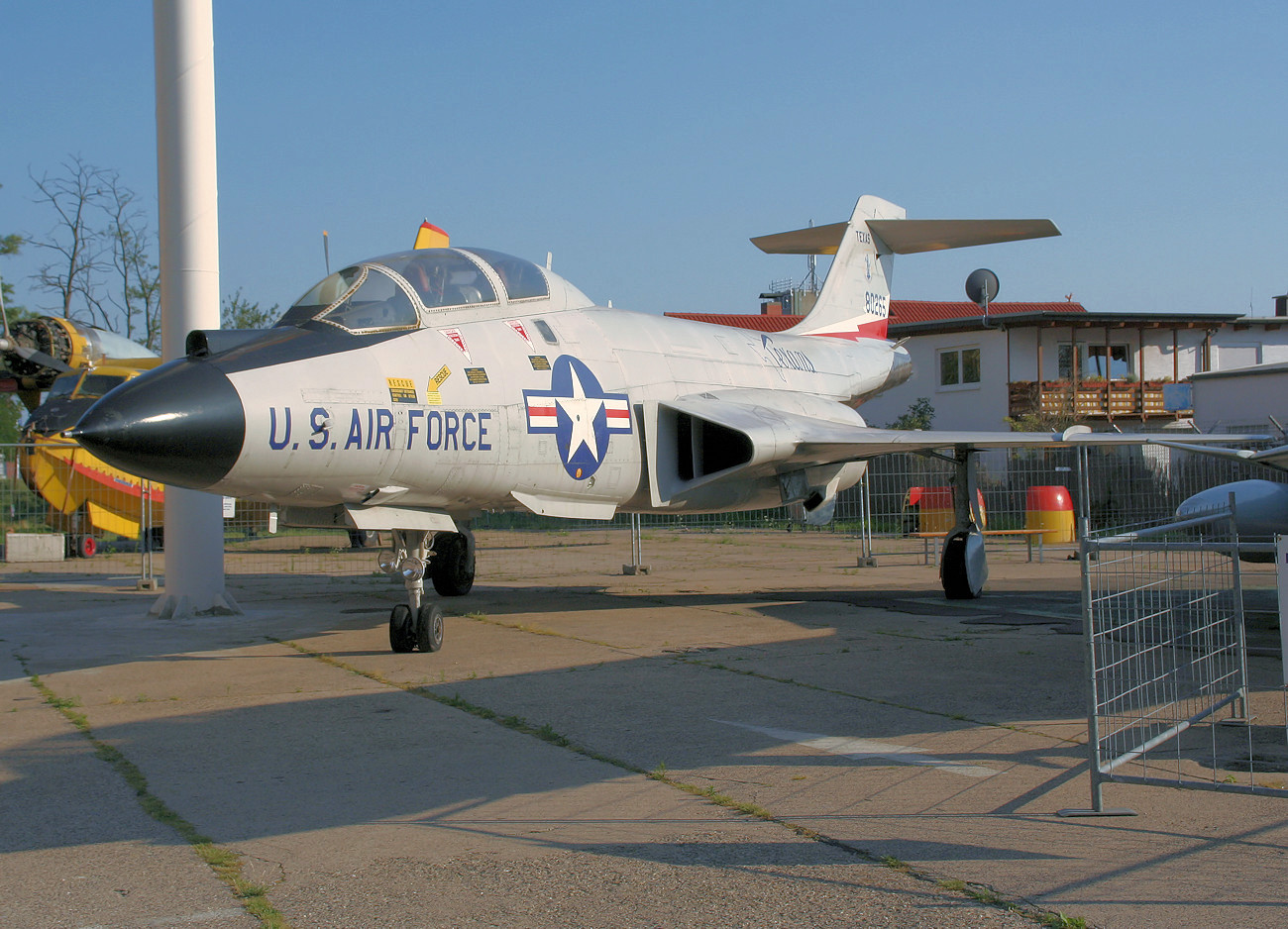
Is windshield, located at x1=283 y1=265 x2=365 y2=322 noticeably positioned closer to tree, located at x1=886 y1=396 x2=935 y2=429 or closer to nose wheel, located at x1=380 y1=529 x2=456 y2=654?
nose wheel, located at x1=380 y1=529 x2=456 y2=654

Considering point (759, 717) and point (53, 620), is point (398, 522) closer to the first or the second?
point (759, 717)

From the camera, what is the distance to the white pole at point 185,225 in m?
10.6

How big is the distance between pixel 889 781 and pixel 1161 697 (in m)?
2.31

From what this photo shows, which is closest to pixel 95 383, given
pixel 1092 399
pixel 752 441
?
pixel 752 441

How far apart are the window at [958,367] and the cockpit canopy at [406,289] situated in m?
29.9

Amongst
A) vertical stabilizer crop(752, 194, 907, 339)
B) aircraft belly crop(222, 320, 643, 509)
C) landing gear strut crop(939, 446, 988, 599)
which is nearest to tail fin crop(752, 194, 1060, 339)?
vertical stabilizer crop(752, 194, 907, 339)

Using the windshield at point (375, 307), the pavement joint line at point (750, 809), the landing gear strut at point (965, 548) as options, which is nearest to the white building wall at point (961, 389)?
the landing gear strut at point (965, 548)

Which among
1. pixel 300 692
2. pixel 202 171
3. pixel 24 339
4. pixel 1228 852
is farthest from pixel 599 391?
pixel 24 339

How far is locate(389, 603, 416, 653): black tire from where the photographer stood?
8.21 m

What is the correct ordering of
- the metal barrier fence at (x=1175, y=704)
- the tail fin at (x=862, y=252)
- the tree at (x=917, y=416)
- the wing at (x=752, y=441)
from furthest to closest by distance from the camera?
the tree at (x=917, y=416) < the tail fin at (x=862, y=252) < the wing at (x=752, y=441) < the metal barrier fence at (x=1175, y=704)

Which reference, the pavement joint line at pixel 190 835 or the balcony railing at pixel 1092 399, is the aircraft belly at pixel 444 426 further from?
the balcony railing at pixel 1092 399

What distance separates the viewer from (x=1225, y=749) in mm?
4938

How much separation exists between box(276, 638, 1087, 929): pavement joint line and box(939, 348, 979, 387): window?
3194cm

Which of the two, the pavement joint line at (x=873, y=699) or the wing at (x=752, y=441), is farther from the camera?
the wing at (x=752, y=441)
